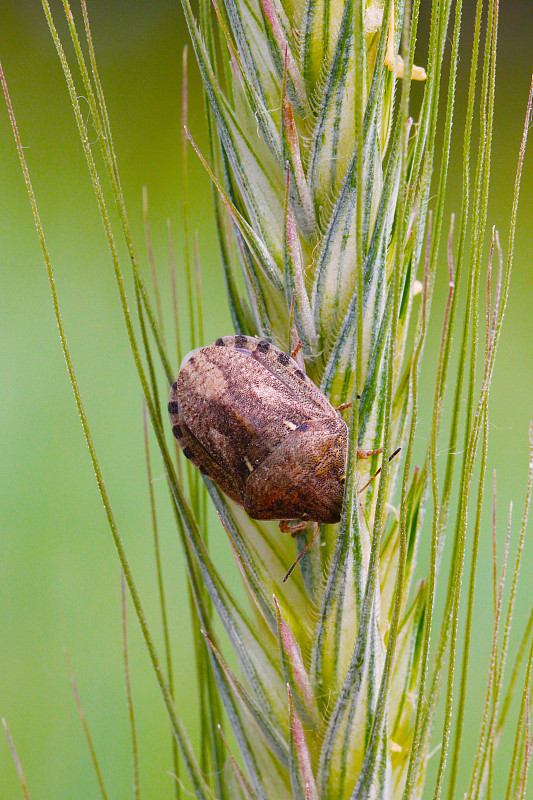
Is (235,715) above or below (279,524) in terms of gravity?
below

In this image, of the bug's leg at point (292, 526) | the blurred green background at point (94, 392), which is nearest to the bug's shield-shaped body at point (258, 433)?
the bug's leg at point (292, 526)

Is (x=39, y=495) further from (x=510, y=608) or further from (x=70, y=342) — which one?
(x=510, y=608)

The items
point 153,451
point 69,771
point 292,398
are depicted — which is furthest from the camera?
point 153,451

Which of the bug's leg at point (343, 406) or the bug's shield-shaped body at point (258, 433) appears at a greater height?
the bug's leg at point (343, 406)

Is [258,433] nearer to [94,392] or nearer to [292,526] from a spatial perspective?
[292,526]

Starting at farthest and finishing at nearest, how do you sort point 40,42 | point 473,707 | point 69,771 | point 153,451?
point 40,42 < point 153,451 < point 473,707 < point 69,771

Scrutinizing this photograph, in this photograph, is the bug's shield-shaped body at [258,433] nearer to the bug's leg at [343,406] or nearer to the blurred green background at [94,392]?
the bug's leg at [343,406]

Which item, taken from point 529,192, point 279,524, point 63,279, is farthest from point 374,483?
point 529,192

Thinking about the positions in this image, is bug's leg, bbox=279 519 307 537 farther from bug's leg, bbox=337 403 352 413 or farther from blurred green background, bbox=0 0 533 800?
blurred green background, bbox=0 0 533 800
